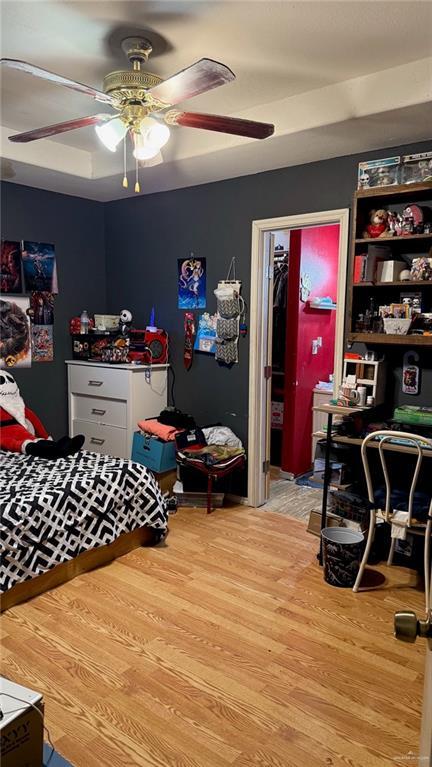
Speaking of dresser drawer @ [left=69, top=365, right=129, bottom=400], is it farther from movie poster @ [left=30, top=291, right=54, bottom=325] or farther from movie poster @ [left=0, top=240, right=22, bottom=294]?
movie poster @ [left=0, top=240, right=22, bottom=294]

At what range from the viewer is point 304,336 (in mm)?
4617

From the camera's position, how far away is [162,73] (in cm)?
263

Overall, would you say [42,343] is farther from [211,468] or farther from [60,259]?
[211,468]

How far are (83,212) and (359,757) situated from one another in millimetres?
4379

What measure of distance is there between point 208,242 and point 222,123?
1.83 m

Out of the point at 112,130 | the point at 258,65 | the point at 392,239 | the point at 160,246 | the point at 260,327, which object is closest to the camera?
the point at 112,130

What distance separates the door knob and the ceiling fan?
5.78 feet

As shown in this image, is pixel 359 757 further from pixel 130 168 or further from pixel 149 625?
pixel 130 168

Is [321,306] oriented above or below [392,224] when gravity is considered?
below

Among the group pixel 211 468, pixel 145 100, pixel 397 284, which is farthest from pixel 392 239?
pixel 211 468

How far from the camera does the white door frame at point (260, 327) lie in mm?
3301

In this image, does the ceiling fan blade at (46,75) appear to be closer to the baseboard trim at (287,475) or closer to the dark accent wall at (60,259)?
the dark accent wall at (60,259)

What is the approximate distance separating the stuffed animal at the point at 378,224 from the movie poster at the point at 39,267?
2.68 meters

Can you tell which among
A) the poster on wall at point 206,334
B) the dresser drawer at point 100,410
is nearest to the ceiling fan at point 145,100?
the poster on wall at point 206,334
